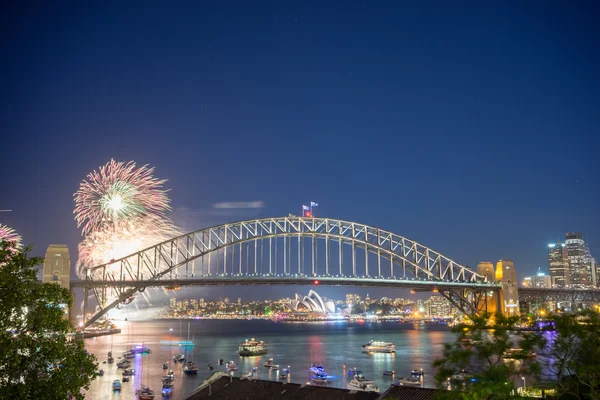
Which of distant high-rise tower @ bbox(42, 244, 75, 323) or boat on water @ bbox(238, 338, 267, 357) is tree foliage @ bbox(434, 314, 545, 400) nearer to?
boat on water @ bbox(238, 338, 267, 357)

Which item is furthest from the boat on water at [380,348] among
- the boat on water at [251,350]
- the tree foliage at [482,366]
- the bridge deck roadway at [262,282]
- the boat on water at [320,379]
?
the tree foliage at [482,366]

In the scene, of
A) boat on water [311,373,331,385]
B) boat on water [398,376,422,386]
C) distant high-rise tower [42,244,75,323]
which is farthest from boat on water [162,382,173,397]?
distant high-rise tower [42,244,75,323]

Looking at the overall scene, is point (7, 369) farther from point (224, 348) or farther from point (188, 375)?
point (224, 348)

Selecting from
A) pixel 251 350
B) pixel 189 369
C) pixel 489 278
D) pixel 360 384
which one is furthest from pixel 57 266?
pixel 489 278

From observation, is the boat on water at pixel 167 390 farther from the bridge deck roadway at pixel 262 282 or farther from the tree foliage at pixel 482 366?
the tree foliage at pixel 482 366


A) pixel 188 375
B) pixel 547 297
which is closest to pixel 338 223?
pixel 188 375
